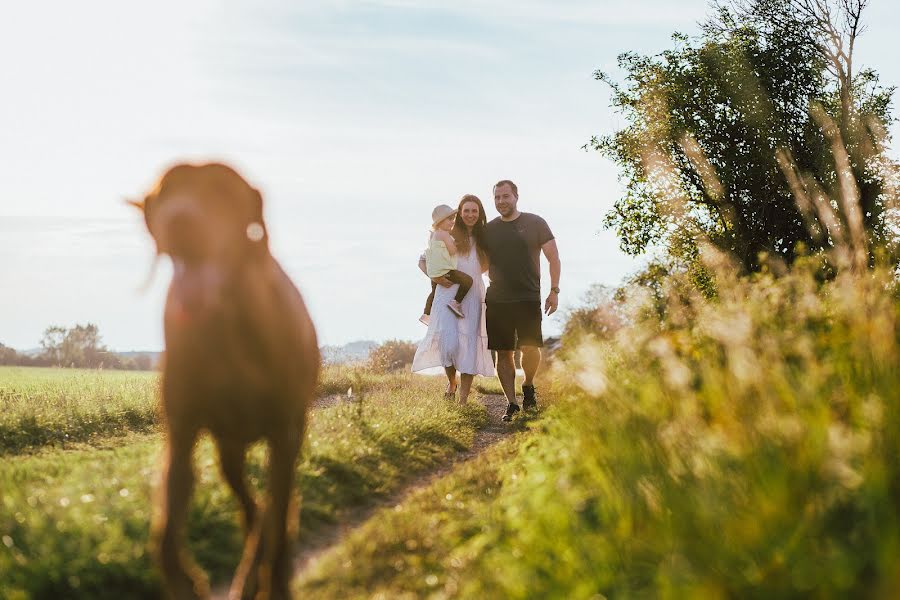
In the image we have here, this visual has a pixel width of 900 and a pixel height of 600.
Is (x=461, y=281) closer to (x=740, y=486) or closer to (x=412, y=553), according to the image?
(x=412, y=553)

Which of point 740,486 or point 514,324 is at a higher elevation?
point 514,324

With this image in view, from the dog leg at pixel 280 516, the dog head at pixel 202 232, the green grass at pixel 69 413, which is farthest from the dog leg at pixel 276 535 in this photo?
the green grass at pixel 69 413

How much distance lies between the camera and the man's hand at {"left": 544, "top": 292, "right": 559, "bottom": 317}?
1025 centimetres

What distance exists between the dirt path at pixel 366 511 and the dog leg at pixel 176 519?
3.62 ft

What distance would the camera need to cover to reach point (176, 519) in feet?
10.5

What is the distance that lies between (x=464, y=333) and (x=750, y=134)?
15.9 m

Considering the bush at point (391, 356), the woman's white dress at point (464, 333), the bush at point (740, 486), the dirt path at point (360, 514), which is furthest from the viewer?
the bush at point (391, 356)

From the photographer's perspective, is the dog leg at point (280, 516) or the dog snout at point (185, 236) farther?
the dog leg at point (280, 516)

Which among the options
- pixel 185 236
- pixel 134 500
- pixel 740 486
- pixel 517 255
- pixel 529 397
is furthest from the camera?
pixel 529 397

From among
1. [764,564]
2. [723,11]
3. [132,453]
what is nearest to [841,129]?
[723,11]

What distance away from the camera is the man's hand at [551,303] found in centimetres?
1025

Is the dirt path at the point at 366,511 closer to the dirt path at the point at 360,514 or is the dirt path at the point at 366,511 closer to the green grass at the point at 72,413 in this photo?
the dirt path at the point at 360,514

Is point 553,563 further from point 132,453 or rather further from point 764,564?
point 132,453

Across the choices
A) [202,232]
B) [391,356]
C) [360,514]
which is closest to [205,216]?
[202,232]
